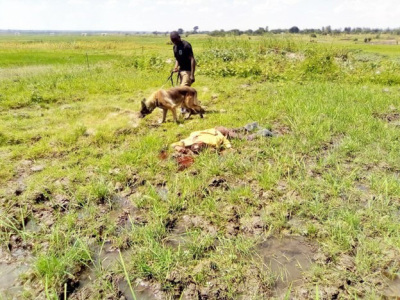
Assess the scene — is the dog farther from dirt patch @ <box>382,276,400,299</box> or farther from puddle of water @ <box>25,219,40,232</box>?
dirt patch @ <box>382,276,400,299</box>

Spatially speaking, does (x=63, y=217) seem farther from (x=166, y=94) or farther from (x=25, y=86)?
(x=25, y=86)

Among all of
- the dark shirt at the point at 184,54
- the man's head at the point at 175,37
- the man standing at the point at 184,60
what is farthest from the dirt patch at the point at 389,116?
the man's head at the point at 175,37

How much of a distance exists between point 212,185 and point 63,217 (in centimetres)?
193

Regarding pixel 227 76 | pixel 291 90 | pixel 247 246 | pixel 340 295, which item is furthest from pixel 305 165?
pixel 227 76

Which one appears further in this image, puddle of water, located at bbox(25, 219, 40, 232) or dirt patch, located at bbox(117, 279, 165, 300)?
puddle of water, located at bbox(25, 219, 40, 232)

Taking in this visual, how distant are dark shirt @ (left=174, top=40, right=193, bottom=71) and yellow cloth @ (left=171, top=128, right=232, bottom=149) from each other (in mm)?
2878

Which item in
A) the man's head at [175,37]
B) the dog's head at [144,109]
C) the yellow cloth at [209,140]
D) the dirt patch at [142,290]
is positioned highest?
the man's head at [175,37]

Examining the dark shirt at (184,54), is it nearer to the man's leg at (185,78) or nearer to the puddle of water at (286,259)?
the man's leg at (185,78)

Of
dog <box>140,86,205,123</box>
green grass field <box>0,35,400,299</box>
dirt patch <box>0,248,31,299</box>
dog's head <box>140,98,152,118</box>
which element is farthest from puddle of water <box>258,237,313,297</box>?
dog's head <box>140,98,152,118</box>

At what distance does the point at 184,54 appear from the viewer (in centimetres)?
750

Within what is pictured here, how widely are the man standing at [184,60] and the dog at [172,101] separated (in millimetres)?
812

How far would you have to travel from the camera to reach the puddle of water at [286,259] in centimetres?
266

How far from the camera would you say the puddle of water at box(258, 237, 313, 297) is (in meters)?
2.66

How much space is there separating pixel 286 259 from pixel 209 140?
2.71 meters
